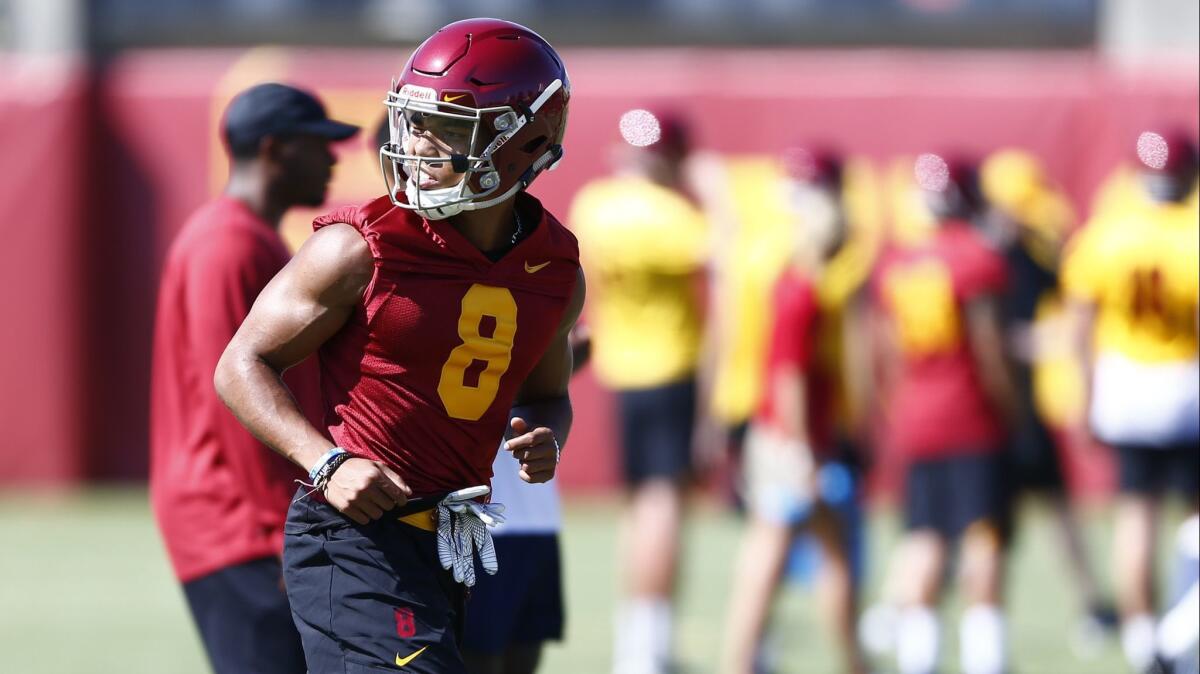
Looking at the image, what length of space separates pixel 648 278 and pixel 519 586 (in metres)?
3.36

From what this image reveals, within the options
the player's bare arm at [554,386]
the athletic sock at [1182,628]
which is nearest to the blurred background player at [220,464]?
the player's bare arm at [554,386]

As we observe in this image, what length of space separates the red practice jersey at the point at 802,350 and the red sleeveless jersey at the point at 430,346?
314 cm

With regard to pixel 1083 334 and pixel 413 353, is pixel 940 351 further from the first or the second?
pixel 413 353

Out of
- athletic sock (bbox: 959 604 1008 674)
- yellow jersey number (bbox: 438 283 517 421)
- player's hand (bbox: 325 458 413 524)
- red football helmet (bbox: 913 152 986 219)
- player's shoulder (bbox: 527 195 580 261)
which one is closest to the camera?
player's hand (bbox: 325 458 413 524)

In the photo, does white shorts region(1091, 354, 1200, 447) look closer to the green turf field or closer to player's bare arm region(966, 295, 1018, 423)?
player's bare arm region(966, 295, 1018, 423)

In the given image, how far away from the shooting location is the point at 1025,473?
27.9 ft

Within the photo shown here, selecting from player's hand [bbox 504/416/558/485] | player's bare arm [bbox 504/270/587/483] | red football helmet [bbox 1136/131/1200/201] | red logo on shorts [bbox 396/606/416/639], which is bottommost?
red logo on shorts [bbox 396/606/416/639]

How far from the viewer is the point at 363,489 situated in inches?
135

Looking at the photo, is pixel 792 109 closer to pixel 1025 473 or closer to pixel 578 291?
pixel 1025 473

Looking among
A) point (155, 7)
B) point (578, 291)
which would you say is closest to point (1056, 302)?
point (578, 291)

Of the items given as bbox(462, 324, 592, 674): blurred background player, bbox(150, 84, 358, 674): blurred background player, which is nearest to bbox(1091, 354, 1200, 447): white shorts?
bbox(462, 324, 592, 674): blurred background player

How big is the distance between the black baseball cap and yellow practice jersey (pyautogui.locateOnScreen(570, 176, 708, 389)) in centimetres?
324

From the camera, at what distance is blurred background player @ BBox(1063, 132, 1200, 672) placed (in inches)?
291

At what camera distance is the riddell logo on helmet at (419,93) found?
3.58 metres
